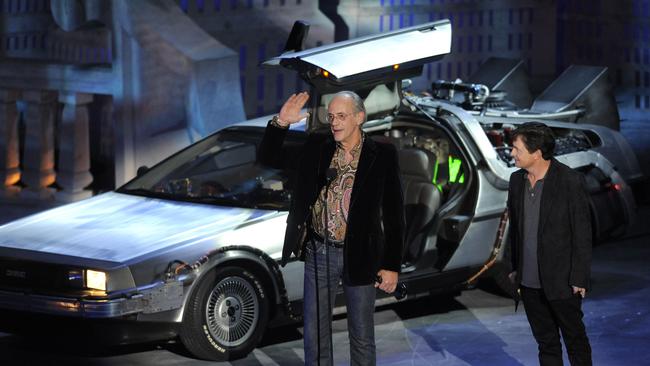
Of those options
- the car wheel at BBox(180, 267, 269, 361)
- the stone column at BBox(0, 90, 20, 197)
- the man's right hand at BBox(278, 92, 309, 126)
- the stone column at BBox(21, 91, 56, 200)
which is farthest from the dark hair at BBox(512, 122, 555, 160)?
the stone column at BBox(0, 90, 20, 197)

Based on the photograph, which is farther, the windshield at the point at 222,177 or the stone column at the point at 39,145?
the stone column at the point at 39,145

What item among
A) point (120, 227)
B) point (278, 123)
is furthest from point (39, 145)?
point (278, 123)

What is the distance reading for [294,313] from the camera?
877 centimetres

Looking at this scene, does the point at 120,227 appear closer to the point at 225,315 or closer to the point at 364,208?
the point at 225,315

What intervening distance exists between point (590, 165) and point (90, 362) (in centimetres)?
422

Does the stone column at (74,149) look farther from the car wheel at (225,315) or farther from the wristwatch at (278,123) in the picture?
the wristwatch at (278,123)

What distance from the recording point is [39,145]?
1449cm

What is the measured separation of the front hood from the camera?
8438 millimetres

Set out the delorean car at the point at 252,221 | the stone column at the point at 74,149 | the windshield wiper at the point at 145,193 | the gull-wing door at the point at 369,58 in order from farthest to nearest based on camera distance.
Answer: the stone column at the point at 74,149 < the windshield wiper at the point at 145,193 < the gull-wing door at the point at 369,58 < the delorean car at the point at 252,221

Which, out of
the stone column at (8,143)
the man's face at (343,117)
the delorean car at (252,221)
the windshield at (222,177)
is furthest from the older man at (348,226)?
the stone column at (8,143)

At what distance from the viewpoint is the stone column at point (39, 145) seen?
14.4m

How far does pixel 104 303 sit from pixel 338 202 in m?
1.75

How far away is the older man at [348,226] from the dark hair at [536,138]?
2.24ft

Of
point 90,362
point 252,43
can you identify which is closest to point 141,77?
point 252,43
